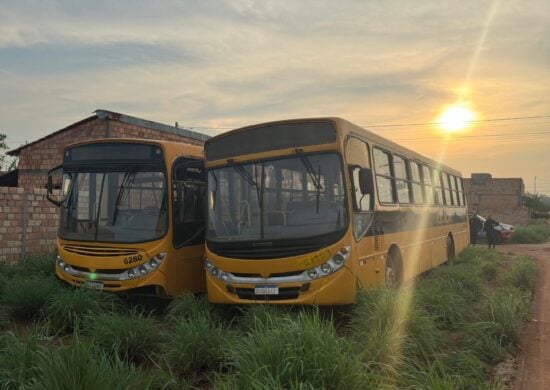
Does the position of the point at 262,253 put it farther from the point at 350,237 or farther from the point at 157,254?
the point at 157,254

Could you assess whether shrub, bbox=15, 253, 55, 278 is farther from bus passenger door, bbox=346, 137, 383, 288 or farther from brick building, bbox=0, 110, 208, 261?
bus passenger door, bbox=346, 137, 383, 288

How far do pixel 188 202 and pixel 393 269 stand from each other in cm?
369

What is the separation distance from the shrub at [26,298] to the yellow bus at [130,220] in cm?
46

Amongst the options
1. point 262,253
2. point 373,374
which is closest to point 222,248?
point 262,253

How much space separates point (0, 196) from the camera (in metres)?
11.5

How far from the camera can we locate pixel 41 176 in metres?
17.8

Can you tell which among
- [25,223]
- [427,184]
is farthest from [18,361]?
[427,184]

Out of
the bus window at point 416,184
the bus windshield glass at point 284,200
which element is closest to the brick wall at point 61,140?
the bus window at point 416,184

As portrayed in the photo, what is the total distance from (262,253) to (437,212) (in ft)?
22.8

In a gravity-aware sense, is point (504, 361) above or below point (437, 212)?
below

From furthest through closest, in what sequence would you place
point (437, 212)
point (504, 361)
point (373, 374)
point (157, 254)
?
point (437, 212) → point (157, 254) → point (504, 361) → point (373, 374)

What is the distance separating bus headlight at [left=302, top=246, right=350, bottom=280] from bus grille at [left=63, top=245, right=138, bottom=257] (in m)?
3.02

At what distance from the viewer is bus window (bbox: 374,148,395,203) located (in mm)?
8366

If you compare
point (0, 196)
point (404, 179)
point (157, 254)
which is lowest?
point (157, 254)
